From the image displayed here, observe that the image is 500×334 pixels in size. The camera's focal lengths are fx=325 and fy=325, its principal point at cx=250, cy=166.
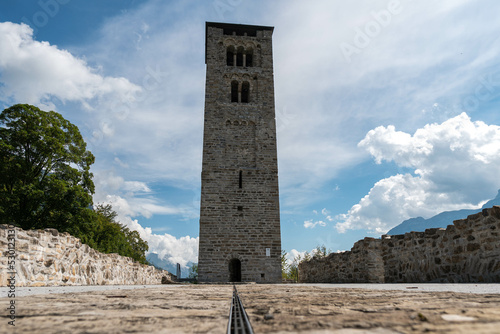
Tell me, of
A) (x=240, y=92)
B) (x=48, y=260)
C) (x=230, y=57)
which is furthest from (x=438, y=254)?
(x=230, y=57)

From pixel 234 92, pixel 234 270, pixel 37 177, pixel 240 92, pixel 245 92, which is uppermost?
pixel 245 92

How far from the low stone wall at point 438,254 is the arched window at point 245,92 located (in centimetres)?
1333

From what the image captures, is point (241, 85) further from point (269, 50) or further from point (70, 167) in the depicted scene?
point (70, 167)

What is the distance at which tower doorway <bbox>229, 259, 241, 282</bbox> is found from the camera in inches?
638

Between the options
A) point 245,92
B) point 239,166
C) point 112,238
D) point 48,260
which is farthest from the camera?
point 112,238

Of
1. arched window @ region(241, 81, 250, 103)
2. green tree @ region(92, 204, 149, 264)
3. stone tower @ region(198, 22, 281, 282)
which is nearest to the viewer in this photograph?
stone tower @ region(198, 22, 281, 282)

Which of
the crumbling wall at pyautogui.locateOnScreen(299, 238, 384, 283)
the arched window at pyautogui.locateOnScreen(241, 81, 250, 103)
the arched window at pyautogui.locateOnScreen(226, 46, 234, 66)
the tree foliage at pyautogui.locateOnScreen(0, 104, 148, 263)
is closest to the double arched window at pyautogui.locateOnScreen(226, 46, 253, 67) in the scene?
the arched window at pyautogui.locateOnScreen(226, 46, 234, 66)

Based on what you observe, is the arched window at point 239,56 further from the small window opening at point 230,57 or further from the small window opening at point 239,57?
the small window opening at point 230,57

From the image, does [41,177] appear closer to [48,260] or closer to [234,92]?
[234,92]

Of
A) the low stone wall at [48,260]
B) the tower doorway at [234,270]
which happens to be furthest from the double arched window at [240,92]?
the low stone wall at [48,260]

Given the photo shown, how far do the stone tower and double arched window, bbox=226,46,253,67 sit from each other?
8 centimetres

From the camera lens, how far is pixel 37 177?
1820 centimetres

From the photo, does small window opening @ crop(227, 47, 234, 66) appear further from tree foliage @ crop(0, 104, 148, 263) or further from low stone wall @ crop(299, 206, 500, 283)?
low stone wall @ crop(299, 206, 500, 283)

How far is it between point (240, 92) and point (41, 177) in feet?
41.2
